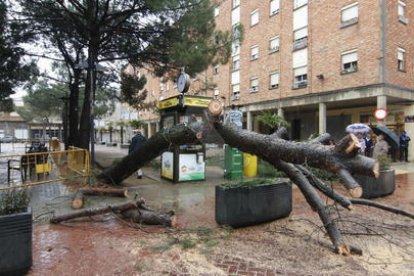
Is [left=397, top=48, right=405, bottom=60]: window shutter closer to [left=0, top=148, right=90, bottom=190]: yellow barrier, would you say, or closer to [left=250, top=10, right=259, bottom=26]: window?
[left=250, top=10, right=259, bottom=26]: window

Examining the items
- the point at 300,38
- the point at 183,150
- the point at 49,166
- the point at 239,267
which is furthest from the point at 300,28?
the point at 239,267

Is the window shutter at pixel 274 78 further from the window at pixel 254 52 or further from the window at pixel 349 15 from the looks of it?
the window at pixel 349 15

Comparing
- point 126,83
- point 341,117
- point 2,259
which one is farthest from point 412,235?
point 341,117

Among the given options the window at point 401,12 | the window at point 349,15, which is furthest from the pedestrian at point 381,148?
the window at point 401,12

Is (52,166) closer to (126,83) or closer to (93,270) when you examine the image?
(126,83)

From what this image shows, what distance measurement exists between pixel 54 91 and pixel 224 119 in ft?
97.2

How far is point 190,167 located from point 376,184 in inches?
193

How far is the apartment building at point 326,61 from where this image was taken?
15789 mm

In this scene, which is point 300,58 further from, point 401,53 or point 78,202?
point 78,202

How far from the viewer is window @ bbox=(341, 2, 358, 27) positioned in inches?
648

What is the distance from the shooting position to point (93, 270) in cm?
355

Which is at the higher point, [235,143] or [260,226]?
[235,143]

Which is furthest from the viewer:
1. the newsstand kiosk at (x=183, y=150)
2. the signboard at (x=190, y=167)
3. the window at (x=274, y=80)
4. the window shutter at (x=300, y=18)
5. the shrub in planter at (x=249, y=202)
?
the window at (x=274, y=80)

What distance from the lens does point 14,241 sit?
334 centimetres
